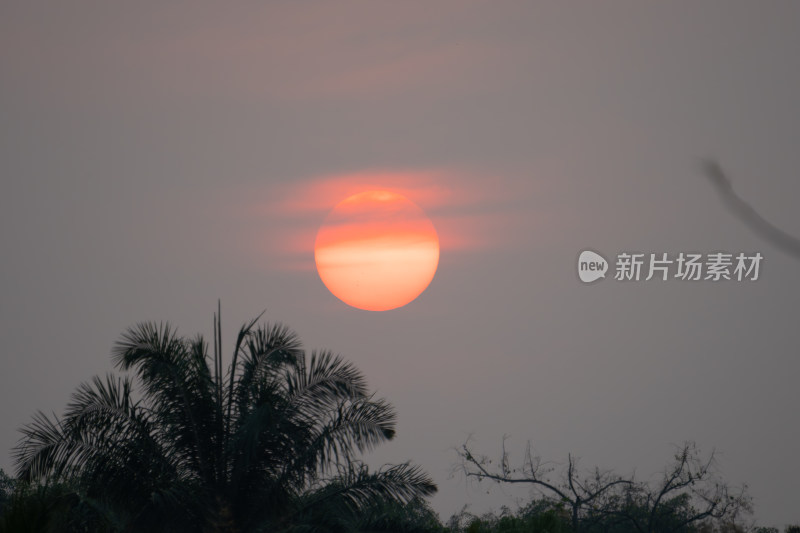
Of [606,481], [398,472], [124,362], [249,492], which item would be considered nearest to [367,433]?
[398,472]

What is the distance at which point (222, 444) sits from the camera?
1792 centimetres

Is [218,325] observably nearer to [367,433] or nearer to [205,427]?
[205,427]

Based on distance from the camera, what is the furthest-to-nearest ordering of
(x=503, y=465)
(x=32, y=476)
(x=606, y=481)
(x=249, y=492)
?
1. (x=606, y=481)
2. (x=503, y=465)
3. (x=249, y=492)
4. (x=32, y=476)

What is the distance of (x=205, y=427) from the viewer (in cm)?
1784

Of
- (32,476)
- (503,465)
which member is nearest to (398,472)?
(32,476)

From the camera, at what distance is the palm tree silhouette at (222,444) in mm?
16859

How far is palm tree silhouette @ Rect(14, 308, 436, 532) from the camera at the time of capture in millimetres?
16859

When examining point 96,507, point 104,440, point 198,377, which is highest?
point 198,377

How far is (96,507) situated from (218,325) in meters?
4.07

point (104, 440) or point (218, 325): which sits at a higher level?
point (218, 325)

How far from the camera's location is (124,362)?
1766cm

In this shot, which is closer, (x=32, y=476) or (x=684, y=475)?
(x=32, y=476)

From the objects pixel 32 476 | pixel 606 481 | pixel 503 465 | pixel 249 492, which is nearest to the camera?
pixel 32 476

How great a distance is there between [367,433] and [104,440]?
16.6 ft
